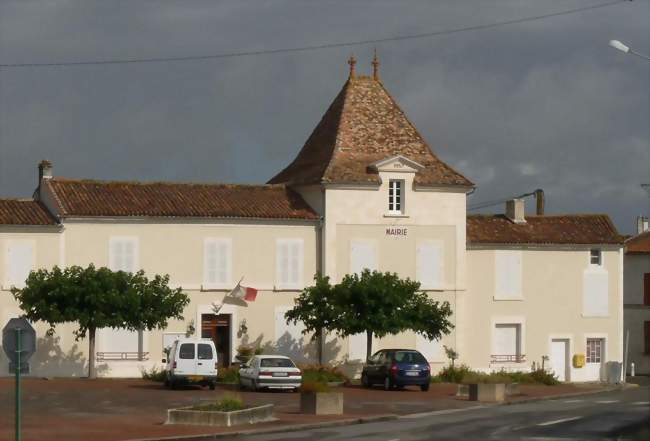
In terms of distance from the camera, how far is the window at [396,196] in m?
60.8

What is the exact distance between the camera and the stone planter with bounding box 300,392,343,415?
38000mm

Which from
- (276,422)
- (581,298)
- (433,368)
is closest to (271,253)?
(433,368)

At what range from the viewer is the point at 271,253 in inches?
2330

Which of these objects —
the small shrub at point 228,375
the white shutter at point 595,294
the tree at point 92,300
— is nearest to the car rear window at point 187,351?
the small shrub at point 228,375

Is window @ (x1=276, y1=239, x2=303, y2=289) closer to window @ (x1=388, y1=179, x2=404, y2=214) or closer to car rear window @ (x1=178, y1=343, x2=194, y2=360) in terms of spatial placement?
window @ (x1=388, y1=179, x2=404, y2=214)

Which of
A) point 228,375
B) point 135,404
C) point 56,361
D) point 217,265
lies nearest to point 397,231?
point 217,265

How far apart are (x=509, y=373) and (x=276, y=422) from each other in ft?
88.5

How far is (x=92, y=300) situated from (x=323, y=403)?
16580 millimetres

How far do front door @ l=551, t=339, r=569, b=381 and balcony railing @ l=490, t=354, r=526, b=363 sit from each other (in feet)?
5.99

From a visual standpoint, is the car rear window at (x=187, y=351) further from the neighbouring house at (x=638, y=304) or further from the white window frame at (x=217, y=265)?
the neighbouring house at (x=638, y=304)

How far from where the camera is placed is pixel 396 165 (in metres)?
60.5

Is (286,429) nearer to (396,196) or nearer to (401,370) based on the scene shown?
(401,370)

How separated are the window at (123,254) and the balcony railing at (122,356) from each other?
3.29 metres

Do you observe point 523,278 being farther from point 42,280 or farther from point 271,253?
point 42,280
